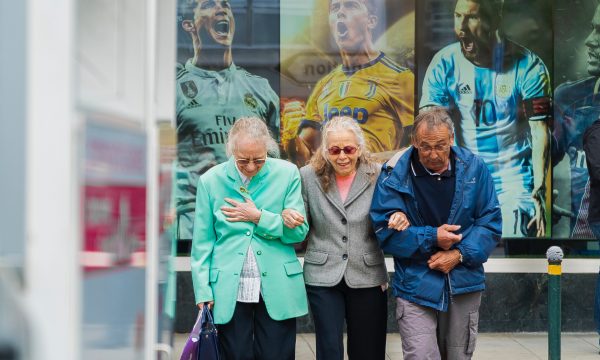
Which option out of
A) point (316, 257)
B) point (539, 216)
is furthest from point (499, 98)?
point (316, 257)

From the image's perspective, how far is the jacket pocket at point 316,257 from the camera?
243 inches

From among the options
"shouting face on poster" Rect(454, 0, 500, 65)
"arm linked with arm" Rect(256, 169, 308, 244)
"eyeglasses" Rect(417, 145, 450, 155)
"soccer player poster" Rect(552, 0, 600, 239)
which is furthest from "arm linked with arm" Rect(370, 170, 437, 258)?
"soccer player poster" Rect(552, 0, 600, 239)

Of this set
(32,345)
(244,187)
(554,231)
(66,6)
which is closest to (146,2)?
(66,6)

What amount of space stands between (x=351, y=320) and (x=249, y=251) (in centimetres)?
75

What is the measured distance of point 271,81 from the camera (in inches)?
361

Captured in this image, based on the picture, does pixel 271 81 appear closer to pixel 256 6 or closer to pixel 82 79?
pixel 256 6

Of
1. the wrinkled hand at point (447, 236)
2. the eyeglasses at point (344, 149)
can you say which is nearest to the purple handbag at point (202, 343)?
the eyeglasses at point (344, 149)

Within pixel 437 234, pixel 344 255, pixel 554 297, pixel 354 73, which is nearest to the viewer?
pixel 437 234

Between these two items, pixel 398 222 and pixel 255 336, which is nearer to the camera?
pixel 398 222

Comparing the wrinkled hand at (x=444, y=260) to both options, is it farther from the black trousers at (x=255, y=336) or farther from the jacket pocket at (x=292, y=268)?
the black trousers at (x=255, y=336)

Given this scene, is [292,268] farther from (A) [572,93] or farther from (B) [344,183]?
(A) [572,93]

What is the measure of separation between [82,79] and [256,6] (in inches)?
280

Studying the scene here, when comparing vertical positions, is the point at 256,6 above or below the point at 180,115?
above

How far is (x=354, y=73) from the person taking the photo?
30.4 ft
